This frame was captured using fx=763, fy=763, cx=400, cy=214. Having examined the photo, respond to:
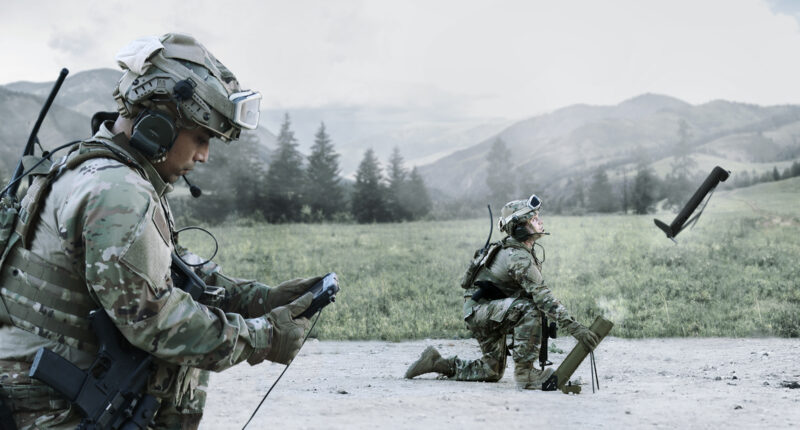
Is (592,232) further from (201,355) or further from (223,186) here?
(201,355)

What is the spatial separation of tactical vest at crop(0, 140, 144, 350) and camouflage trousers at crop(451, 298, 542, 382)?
5336mm

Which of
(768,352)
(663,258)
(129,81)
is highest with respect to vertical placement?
(129,81)

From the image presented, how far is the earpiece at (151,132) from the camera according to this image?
2.95 metres

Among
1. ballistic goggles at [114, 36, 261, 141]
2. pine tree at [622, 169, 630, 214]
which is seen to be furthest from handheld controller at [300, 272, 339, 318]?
pine tree at [622, 169, 630, 214]

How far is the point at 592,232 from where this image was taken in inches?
715

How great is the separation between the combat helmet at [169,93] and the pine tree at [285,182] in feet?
68.3

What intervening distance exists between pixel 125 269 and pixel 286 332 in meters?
0.69

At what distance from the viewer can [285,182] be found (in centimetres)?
2492

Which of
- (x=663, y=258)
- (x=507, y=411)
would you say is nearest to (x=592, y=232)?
(x=663, y=258)

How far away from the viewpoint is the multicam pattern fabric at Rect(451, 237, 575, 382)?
7.38m

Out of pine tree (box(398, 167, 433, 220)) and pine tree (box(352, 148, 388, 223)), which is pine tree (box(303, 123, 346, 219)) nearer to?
pine tree (box(352, 148, 388, 223))

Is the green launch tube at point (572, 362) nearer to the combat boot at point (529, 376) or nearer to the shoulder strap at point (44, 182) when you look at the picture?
the combat boot at point (529, 376)

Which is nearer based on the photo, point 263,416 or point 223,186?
point 263,416

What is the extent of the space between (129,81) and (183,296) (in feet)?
3.00
